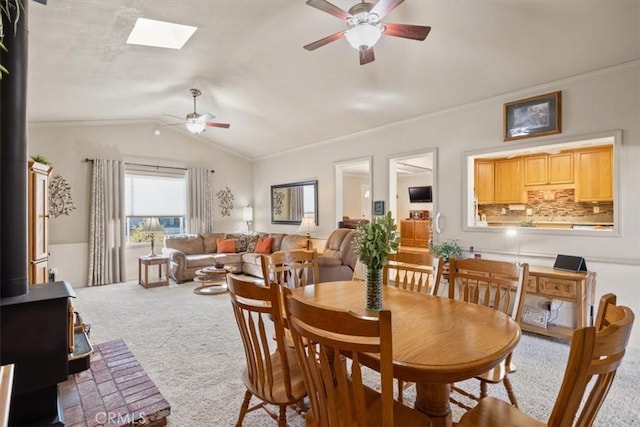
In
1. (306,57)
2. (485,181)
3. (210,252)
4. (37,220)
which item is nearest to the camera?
(37,220)

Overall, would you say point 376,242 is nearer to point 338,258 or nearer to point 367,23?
point 367,23

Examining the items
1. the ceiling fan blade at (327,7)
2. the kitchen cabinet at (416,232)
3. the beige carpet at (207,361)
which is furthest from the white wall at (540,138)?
the kitchen cabinet at (416,232)

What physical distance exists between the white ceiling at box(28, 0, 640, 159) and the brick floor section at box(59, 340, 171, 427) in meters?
2.82

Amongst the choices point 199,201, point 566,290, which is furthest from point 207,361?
point 199,201

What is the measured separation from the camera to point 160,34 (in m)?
3.37

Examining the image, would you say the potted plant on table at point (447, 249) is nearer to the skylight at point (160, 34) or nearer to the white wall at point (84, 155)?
the skylight at point (160, 34)

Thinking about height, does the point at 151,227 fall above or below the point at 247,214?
below

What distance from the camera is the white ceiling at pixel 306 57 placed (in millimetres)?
2688

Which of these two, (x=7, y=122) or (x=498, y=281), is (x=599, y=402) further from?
(x=7, y=122)

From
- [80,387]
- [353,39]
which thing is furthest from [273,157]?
[80,387]

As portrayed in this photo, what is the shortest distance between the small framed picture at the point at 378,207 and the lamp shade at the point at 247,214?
3.76m

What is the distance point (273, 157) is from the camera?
7473 mm

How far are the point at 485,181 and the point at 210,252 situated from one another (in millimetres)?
5877

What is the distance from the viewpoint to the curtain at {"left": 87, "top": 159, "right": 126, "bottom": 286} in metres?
5.77
